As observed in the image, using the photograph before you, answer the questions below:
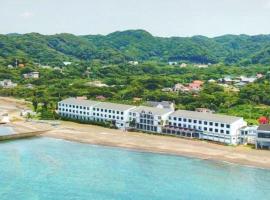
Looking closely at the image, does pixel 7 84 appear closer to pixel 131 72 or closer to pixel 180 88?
pixel 180 88

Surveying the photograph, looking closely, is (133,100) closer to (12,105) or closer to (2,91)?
(12,105)

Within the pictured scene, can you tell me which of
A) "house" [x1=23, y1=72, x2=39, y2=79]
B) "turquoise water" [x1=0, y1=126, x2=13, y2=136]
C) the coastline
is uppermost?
"house" [x1=23, y1=72, x2=39, y2=79]

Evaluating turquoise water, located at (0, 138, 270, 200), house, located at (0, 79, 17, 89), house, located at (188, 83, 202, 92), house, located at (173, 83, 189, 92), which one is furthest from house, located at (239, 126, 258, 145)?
house, located at (0, 79, 17, 89)

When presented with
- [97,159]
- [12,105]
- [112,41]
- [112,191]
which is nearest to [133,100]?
[12,105]

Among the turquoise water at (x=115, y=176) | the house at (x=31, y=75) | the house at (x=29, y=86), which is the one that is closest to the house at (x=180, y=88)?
the house at (x=29, y=86)

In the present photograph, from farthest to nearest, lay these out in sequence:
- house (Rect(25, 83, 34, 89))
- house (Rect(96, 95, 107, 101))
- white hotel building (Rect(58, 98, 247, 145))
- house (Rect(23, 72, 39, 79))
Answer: house (Rect(23, 72, 39, 79)) → house (Rect(25, 83, 34, 89)) → house (Rect(96, 95, 107, 101)) → white hotel building (Rect(58, 98, 247, 145))

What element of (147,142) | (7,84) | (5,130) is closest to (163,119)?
(147,142)

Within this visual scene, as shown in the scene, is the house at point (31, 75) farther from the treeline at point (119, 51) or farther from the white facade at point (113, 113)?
the white facade at point (113, 113)

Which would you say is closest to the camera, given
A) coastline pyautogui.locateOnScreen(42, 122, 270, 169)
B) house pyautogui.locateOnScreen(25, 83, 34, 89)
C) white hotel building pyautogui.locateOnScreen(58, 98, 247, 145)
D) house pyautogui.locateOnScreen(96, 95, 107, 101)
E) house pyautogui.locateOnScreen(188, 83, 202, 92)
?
coastline pyautogui.locateOnScreen(42, 122, 270, 169)

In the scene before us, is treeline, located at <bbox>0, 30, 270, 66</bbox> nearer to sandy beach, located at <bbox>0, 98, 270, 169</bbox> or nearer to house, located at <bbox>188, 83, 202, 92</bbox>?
house, located at <bbox>188, 83, 202, 92</bbox>
